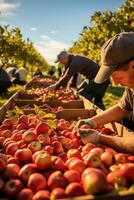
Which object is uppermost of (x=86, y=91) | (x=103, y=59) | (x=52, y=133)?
(x=103, y=59)

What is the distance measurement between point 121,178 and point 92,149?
29.8 inches

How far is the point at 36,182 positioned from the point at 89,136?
1214mm

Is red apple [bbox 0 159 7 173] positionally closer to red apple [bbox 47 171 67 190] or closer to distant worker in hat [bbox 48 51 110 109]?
red apple [bbox 47 171 67 190]

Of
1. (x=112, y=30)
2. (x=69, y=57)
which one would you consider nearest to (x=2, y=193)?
(x=69, y=57)

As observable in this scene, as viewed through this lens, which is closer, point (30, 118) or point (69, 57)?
Result: point (30, 118)

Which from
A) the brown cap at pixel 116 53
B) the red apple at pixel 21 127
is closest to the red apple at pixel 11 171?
the brown cap at pixel 116 53

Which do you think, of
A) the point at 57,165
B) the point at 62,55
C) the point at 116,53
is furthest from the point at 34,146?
the point at 62,55

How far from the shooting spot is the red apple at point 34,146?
3.26 metres

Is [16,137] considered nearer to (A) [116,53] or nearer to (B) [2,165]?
(B) [2,165]

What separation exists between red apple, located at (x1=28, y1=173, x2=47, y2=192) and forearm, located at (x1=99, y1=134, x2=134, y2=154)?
1059 mm

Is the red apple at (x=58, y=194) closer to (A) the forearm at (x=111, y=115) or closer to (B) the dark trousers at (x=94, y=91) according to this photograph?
(A) the forearm at (x=111, y=115)

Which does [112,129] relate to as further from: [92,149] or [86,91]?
[86,91]

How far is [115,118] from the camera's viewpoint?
14.4ft

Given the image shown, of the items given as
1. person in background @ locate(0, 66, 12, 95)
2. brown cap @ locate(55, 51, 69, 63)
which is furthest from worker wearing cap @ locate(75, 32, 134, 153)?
person in background @ locate(0, 66, 12, 95)
